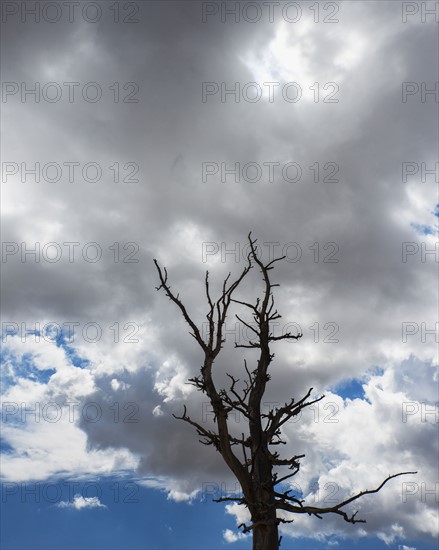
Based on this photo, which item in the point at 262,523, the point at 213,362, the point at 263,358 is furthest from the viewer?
the point at 263,358

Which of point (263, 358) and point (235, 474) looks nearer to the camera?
point (235, 474)

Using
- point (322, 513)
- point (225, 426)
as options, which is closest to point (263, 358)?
point (225, 426)

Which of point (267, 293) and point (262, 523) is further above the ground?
point (267, 293)

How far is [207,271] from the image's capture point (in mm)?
11242

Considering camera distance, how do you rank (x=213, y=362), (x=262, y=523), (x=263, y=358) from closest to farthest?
(x=262, y=523)
(x=213, y=362)
(x=263, y=358)

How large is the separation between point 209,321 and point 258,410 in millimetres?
2135

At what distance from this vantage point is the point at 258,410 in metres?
11.4

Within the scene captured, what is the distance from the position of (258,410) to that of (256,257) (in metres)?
3.36

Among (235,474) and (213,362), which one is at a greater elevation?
(213,362)

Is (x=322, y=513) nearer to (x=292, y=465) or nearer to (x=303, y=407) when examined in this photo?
(x=292, y=465)

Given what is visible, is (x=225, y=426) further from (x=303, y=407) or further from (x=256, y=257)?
(x=256, y=257)

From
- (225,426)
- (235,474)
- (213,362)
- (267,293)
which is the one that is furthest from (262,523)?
(267,293)

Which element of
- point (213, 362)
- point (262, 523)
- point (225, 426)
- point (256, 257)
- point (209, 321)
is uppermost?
point (256, 257)

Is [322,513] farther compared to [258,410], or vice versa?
[258,410]
